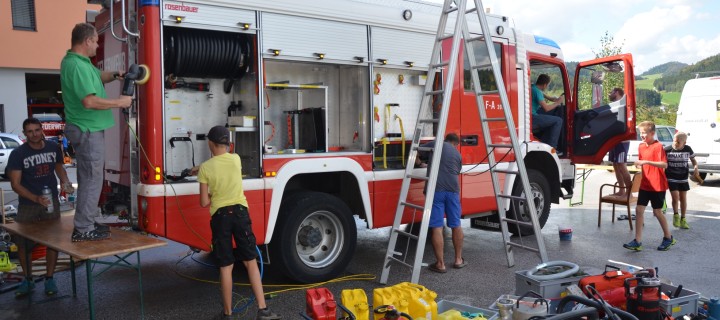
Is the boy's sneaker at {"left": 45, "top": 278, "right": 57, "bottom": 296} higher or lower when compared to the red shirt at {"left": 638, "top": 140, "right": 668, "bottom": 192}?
lower

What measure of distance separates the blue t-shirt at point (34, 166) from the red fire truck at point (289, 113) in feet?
1.83

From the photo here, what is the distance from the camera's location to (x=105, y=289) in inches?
240

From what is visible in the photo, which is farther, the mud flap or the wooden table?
the mud flap

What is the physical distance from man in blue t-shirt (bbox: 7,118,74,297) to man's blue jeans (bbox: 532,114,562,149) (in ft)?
20.4

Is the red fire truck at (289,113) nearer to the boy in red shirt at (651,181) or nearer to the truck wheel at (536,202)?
the truck wheel at (536,202)

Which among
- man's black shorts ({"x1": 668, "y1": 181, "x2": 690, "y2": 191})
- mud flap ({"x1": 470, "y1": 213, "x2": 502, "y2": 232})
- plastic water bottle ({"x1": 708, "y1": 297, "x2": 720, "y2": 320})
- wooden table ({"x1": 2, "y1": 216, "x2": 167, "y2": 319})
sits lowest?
mud flap ({"x1": 470, "y1": 213, "x2": 502, "y2": 232})

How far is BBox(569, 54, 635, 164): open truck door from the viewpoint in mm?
8203

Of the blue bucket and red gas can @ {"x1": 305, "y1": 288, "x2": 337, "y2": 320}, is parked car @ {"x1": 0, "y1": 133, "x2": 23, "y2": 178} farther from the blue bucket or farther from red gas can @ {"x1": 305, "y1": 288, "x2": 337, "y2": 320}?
red gas can @ {"x1": 305, "y1": 288, "x2": 337, "y2": 320}

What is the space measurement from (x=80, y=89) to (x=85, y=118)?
246 millimetres

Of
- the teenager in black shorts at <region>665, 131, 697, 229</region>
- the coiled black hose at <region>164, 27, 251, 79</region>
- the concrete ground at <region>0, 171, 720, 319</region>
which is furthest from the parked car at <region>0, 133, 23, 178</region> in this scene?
the teenager in black shorts at <region>665, 131, 697, 229</region>

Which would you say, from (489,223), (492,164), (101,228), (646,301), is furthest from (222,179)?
(489,223)

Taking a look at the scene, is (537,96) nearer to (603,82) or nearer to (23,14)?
(603,82)

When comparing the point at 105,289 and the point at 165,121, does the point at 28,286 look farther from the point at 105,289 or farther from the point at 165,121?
the point at 165,121

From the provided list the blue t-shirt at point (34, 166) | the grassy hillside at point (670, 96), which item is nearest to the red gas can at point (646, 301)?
the blue t-shirt at point (34, 166)
